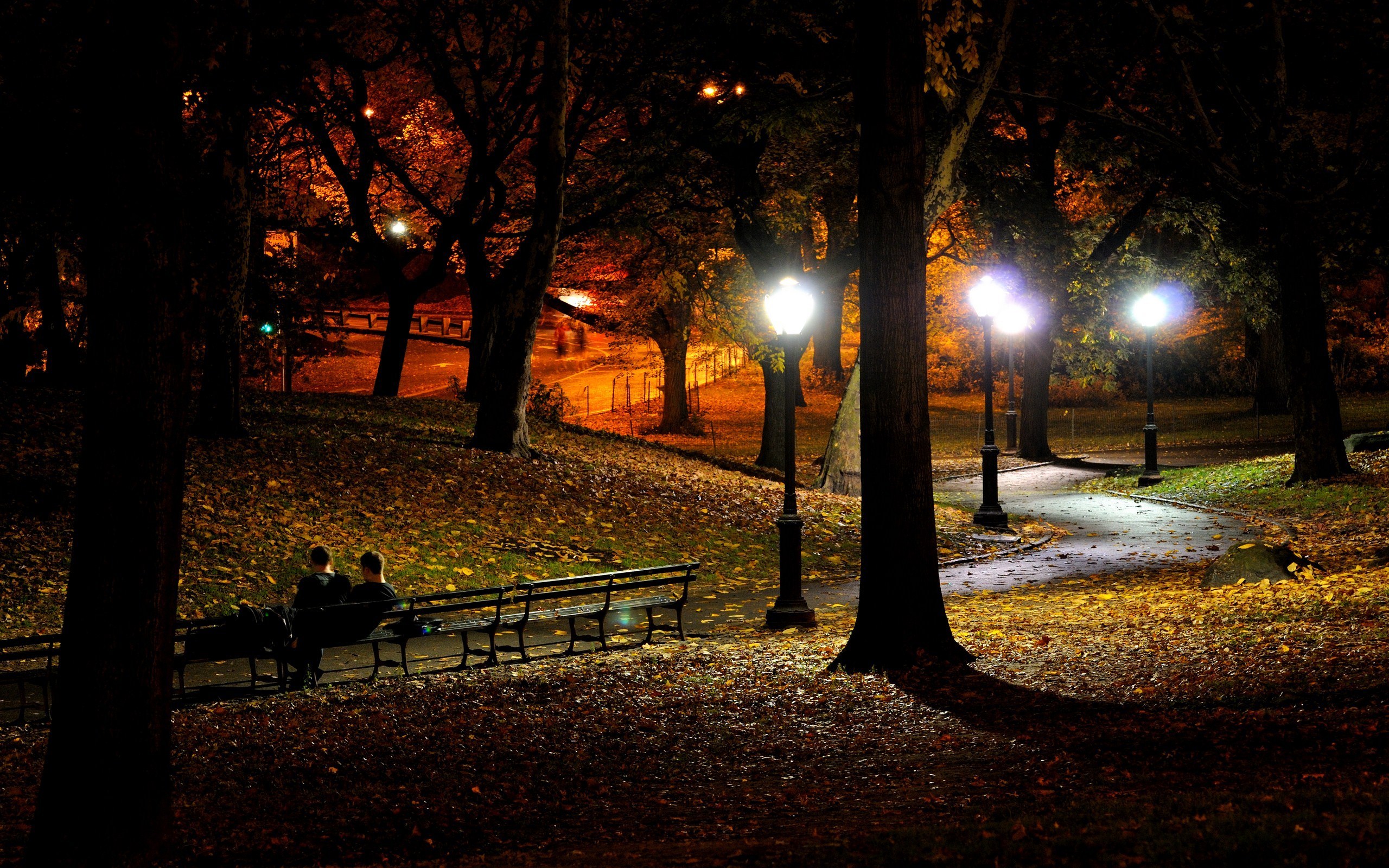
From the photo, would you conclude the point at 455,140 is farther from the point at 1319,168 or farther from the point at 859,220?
the point at 859,220

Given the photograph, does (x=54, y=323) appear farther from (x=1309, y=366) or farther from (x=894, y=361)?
(x=1309, y=366)

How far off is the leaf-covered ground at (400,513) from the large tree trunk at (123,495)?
637 centimetres

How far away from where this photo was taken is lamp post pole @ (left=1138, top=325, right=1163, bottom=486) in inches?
986

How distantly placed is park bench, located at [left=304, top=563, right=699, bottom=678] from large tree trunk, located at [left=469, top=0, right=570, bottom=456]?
6.60m

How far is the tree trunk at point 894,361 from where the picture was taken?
31.8 ft

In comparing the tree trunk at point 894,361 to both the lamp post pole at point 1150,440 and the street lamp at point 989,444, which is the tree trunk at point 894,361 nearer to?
the street lamp at point 989,444

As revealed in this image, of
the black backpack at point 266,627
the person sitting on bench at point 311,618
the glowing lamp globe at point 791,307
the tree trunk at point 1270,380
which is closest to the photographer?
the black backpack at point 266,627

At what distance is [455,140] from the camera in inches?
1299

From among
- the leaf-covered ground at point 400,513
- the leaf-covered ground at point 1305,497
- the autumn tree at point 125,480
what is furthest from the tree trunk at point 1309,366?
the autumn tree at point 125,480

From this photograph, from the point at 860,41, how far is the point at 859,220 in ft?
4.86

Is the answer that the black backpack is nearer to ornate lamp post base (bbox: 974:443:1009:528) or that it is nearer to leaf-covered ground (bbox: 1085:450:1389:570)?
leaf-covered ground (bbox: 1085:450:1389:570)

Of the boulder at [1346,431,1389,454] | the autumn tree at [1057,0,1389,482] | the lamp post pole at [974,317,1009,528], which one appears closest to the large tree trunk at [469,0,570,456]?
the lamp post pole at [974,317,1009,528]

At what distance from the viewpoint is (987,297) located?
21.1 metres

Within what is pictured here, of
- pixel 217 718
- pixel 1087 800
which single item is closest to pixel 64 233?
pixel 217 718
